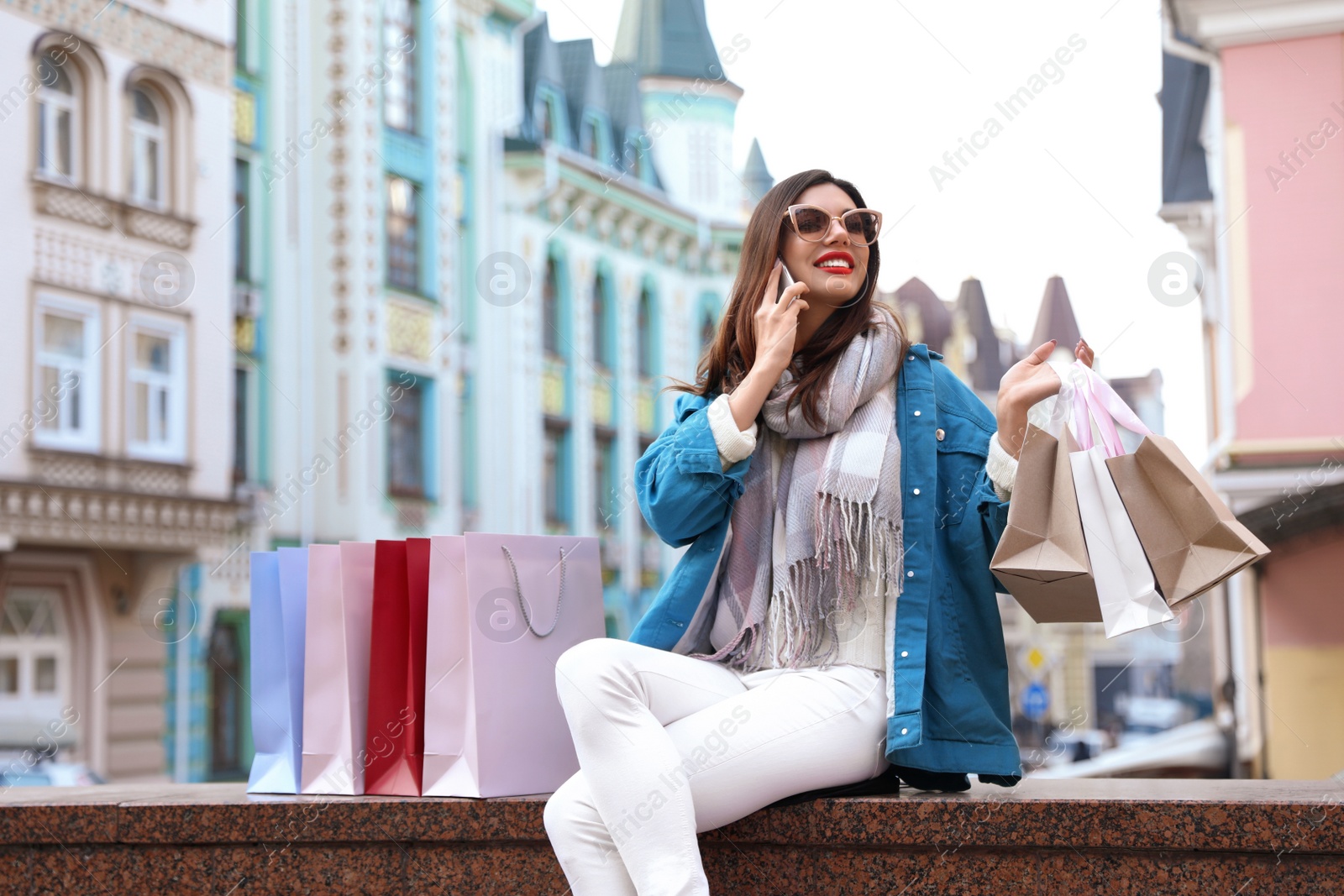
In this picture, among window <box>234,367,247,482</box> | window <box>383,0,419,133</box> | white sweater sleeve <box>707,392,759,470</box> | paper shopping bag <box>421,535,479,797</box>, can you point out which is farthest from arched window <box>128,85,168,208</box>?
white sweater sleeve <box>707,392,759,470</box>

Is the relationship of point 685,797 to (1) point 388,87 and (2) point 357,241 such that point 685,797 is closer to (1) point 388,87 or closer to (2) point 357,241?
(2) point 357,241

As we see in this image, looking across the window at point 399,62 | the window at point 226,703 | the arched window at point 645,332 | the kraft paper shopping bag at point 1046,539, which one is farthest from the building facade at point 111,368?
the kraft paper shopping bag at point 1046,539

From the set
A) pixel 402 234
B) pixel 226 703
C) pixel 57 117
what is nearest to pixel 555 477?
pixel 402 234

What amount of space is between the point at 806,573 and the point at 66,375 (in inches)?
463

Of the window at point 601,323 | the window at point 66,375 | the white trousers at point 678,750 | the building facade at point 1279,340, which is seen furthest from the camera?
the window at point 601,323

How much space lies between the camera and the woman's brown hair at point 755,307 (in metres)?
2.51

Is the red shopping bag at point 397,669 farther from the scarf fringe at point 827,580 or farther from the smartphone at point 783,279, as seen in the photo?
the smartphone at point 783,279

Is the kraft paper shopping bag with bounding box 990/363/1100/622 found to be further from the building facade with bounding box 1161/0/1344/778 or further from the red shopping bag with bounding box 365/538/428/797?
the building facade with bounding box 1161/0/1344/778

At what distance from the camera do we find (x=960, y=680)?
2.34 m

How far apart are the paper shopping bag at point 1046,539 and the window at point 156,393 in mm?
12289

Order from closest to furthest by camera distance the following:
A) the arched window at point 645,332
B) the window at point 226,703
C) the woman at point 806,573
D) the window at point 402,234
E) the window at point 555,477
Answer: the woman at point 806,573, the window at point 226,703, the window at point 402,234, the window at point 555,477, the arched window at point 645,332

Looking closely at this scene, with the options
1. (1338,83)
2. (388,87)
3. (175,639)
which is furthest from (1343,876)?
(388,87)

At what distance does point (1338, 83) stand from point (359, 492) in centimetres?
1022

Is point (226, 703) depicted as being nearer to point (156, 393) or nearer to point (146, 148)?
point (156, 393)
